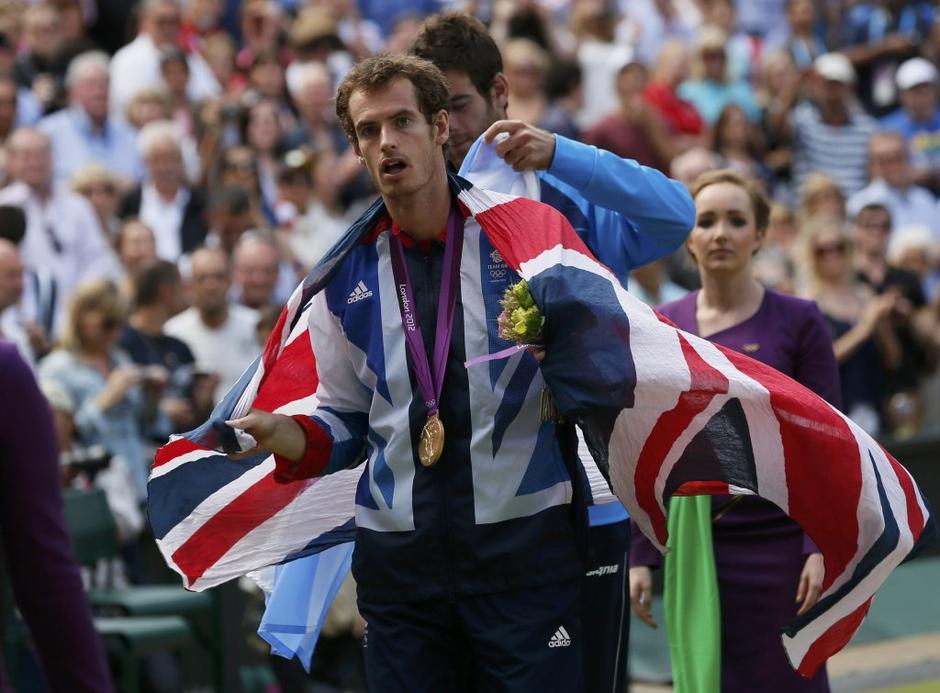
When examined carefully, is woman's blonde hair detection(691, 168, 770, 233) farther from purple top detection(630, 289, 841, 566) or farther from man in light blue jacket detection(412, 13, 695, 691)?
man in light blue jacket detection(412, 13, 695, 691)

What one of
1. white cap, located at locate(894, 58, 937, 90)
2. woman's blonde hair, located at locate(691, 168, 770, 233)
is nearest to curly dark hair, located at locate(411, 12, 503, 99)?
woman's blonde hair, located at locate(691, 168, 770, 233)

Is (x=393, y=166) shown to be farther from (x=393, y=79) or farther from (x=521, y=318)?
(x=521, y=318)

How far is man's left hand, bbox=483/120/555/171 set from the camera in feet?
16.1

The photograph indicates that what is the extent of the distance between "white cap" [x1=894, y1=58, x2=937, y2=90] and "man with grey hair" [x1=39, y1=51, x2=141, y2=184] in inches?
311

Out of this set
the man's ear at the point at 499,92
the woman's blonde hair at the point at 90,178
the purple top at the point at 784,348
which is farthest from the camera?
the woman's blonde hair at the point at 90,178

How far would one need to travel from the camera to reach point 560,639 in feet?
15.1

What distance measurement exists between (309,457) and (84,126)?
8023 mm

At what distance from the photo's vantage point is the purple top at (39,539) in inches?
134

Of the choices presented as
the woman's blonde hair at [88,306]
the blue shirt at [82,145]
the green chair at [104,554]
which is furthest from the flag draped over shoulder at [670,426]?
the blue shirt at [82,145]

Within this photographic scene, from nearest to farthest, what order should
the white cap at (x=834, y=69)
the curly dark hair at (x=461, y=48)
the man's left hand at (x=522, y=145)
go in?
the man's left hand at (x=522, y=145)
the curly dark hair at (x=461, y=48)
the white cap at (x=834, y=69)

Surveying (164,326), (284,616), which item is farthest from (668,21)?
(284,616)

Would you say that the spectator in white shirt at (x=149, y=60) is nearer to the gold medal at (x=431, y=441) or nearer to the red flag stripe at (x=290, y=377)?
the red flag stripe at (x=290, y=377)

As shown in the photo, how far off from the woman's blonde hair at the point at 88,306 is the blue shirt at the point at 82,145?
3.23 meters

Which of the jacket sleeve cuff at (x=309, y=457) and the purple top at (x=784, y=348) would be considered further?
the purple top at (x=784, y=348)
